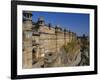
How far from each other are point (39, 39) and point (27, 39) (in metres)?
0.11

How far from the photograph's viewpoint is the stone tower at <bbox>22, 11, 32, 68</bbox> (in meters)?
1.90

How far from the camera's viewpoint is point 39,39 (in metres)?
1.95

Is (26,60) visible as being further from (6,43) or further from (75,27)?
(75,27)

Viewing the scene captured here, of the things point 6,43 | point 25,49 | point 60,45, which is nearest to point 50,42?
point 60,45

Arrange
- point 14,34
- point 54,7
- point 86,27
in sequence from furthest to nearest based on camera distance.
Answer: point 86,27, point 54,7, point 14,34

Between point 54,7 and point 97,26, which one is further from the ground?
point 54,7

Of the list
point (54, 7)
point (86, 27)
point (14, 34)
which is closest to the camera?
point (14, 34)

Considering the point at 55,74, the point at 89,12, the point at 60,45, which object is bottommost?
the point at 55,74

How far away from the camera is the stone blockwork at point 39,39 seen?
191 cm

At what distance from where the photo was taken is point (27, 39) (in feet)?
6.27

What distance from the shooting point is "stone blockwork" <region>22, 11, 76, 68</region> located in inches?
75.1

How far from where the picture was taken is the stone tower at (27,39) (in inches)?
74.8

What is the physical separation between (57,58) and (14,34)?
46 cm

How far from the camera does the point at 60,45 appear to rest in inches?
79.2
